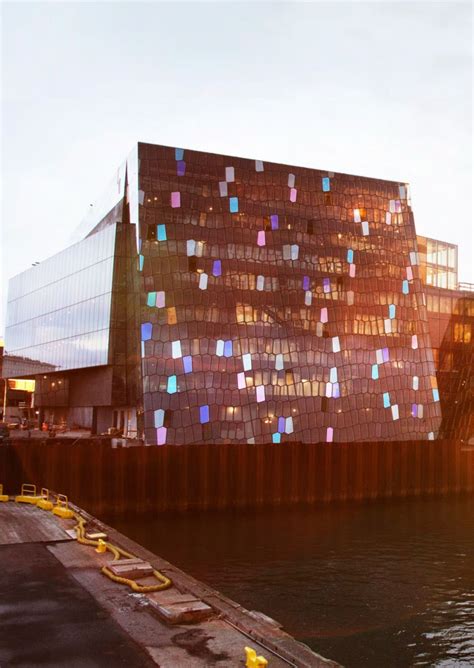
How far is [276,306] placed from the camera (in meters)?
61.4

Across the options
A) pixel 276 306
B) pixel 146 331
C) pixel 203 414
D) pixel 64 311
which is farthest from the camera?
pixel 64 311

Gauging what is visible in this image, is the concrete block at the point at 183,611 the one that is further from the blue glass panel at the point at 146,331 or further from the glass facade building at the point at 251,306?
the blue glass panel at the point at 146,331

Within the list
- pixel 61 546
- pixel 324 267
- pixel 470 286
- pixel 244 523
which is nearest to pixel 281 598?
pixel 61 546

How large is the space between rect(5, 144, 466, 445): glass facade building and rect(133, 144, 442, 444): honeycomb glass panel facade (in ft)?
0.37

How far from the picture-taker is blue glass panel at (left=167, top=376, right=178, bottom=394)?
182 feet

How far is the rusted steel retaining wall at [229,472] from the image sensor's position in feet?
127

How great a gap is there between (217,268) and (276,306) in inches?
237

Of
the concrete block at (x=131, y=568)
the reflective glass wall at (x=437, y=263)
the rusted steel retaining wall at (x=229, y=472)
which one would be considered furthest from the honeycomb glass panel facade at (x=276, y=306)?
the concrete block at (x=131, y=568)

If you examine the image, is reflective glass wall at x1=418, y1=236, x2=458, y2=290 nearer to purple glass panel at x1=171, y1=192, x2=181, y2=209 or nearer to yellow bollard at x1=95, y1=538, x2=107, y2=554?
purple glass panel at x1=171, y1=192, x2=181, y2=209

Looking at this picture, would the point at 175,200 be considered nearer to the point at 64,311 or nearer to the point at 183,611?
the point at 64,311

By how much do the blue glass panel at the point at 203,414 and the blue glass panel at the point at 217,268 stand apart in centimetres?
1074

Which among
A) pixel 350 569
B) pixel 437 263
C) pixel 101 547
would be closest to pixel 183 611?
pixel 101 547

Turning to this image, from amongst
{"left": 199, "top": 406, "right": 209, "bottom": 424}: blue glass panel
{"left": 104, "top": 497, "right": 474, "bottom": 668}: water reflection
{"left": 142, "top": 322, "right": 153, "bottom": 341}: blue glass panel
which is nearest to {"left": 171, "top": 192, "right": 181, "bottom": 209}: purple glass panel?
{"left": 142, "top": 322, "right": 153, "bottom": 341}: blue glass panel

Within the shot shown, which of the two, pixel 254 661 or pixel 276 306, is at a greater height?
pixel 276 306
